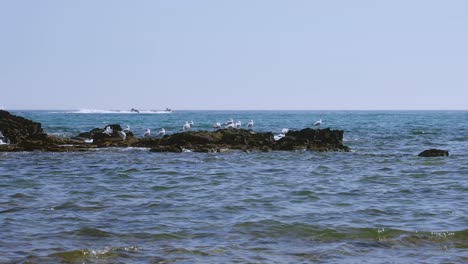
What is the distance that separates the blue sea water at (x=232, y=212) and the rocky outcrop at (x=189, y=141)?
202 inches

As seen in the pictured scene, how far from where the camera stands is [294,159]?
2784 centimetres

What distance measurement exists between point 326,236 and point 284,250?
52.8 inches

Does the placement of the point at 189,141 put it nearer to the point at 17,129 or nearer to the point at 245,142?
the point at 245,142

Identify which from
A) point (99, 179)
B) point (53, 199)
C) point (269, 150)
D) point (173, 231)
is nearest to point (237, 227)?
point (173, 231)

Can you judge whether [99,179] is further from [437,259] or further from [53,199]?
[437,259]

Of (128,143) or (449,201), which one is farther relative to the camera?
(128,143)

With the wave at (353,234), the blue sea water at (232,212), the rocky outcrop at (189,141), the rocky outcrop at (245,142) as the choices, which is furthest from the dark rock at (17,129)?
the wave at (353,234)

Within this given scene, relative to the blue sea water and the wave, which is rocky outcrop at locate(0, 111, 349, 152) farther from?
the wave

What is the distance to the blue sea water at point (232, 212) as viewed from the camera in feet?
36.0

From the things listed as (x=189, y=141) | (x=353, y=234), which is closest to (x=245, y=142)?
(x=189, y=141)

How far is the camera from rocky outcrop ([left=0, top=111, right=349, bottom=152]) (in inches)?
1230

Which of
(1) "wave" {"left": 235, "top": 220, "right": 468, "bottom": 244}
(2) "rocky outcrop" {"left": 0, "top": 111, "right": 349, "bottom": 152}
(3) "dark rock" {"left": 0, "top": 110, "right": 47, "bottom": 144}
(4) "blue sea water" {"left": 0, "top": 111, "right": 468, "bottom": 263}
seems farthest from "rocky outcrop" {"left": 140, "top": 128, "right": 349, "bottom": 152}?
(1) "wave" {"left": 235, "top": 220, "right": 468, "bottom": 244}

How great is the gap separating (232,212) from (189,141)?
60.8 feet

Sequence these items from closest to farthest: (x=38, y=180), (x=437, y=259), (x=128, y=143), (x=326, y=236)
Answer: (x=437, y=259) < (x=326, y=236) < (x=38, y=180) < (x=128, y=143)
